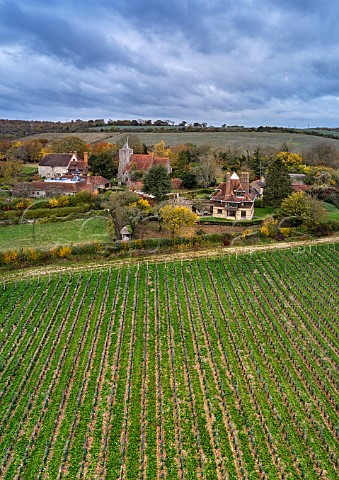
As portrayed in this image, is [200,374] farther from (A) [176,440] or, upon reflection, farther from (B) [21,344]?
(B) [21,344]

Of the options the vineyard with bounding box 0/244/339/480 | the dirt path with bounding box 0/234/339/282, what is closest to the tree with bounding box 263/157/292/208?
the dirt path with bounding box 0/234/339/282

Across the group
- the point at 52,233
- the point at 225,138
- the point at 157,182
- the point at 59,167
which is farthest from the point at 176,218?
the point at 225,138

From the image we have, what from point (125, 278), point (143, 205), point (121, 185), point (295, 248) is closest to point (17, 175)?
point (121, 185)

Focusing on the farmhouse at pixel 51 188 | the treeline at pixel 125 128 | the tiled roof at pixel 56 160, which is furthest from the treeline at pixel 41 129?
the farmhouse at pixel 51 188

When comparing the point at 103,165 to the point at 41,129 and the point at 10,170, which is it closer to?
the point at 10,170

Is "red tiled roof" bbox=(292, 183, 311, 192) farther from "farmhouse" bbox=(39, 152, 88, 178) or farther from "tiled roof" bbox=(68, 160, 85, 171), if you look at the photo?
"tiled roof" bbox=(68, 160, 85, 171)

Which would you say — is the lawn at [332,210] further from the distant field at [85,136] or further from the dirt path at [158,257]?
the distant field at [85,136]
